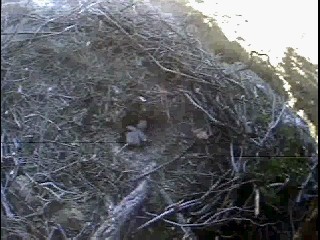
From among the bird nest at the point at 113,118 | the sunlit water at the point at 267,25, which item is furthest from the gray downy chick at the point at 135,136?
the sunlit water at the point at 267,25

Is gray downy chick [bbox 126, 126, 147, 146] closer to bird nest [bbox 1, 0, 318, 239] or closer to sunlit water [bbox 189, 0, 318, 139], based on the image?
bird nest [bbox 1, 0, 318, 239]

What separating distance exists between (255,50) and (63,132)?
42 cm

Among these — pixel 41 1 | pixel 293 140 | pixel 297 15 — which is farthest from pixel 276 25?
pixel 41 1

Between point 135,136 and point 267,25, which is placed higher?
point 267,25

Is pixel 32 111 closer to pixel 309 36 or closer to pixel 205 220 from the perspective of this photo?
pixel 205 220

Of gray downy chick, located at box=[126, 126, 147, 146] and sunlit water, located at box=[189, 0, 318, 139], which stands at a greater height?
sunlit water, located at box=[189, 0, 318, 139]

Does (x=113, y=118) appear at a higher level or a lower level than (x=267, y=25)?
lower

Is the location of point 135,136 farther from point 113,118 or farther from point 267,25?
point 267,25

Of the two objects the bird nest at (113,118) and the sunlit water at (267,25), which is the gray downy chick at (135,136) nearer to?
the bird nest at (113,118)

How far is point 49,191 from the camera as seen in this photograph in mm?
1022

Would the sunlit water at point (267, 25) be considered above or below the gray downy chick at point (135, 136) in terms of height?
above

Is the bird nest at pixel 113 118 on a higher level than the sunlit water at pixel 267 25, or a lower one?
lower

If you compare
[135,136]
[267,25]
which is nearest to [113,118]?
[135,136]

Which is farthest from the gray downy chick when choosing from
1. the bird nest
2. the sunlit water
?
the sunlit water
